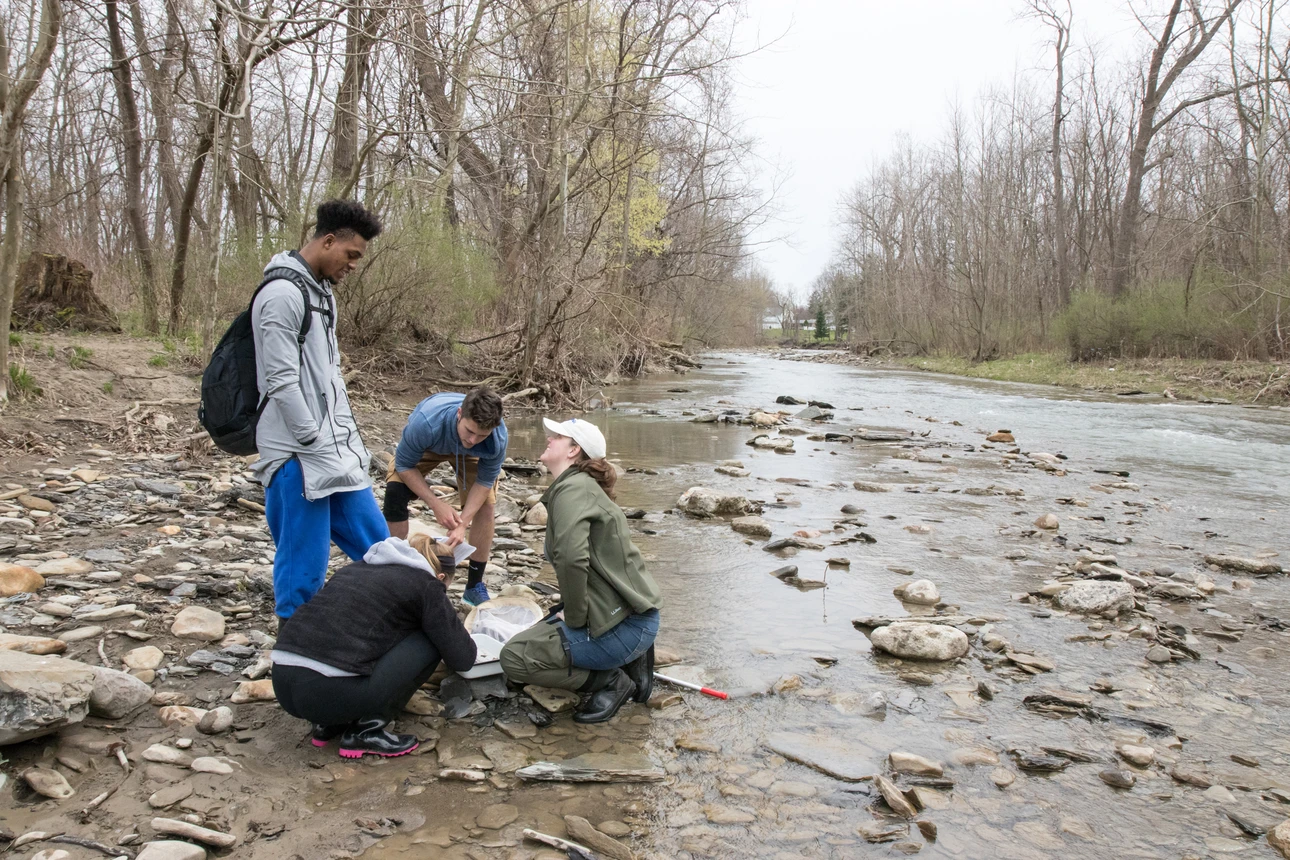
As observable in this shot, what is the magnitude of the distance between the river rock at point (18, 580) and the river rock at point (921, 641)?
4.24 m

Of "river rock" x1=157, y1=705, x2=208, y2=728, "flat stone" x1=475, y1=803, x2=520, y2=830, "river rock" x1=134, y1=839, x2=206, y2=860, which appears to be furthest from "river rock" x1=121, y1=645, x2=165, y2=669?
"flat stone" x1=475, y1=803, x2=520, y2=830

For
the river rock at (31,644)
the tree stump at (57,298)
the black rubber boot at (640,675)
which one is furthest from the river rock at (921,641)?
the tree stump at (57,298)

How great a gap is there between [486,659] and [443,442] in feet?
4.66

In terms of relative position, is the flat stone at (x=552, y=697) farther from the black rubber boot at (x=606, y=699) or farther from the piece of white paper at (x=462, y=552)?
the piece of white paper at (x=462, y=552)

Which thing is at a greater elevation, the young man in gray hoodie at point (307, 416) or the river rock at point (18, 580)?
the young man in gray hoodie at point (307, 416)

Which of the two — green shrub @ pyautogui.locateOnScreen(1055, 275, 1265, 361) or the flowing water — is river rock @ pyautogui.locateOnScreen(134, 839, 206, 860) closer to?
the flowing water

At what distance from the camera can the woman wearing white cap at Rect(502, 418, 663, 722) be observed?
339cm

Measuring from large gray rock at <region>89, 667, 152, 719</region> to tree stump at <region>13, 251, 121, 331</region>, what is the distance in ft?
29.1

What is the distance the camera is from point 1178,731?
11.5 feet

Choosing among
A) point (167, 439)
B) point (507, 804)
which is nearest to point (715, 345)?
point (167, 439)

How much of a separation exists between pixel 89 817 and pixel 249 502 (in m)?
3.70

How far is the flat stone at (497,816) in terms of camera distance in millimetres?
2695

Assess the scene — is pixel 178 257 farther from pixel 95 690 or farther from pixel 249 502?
pixel 95 690

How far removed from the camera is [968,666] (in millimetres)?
A: 4195
